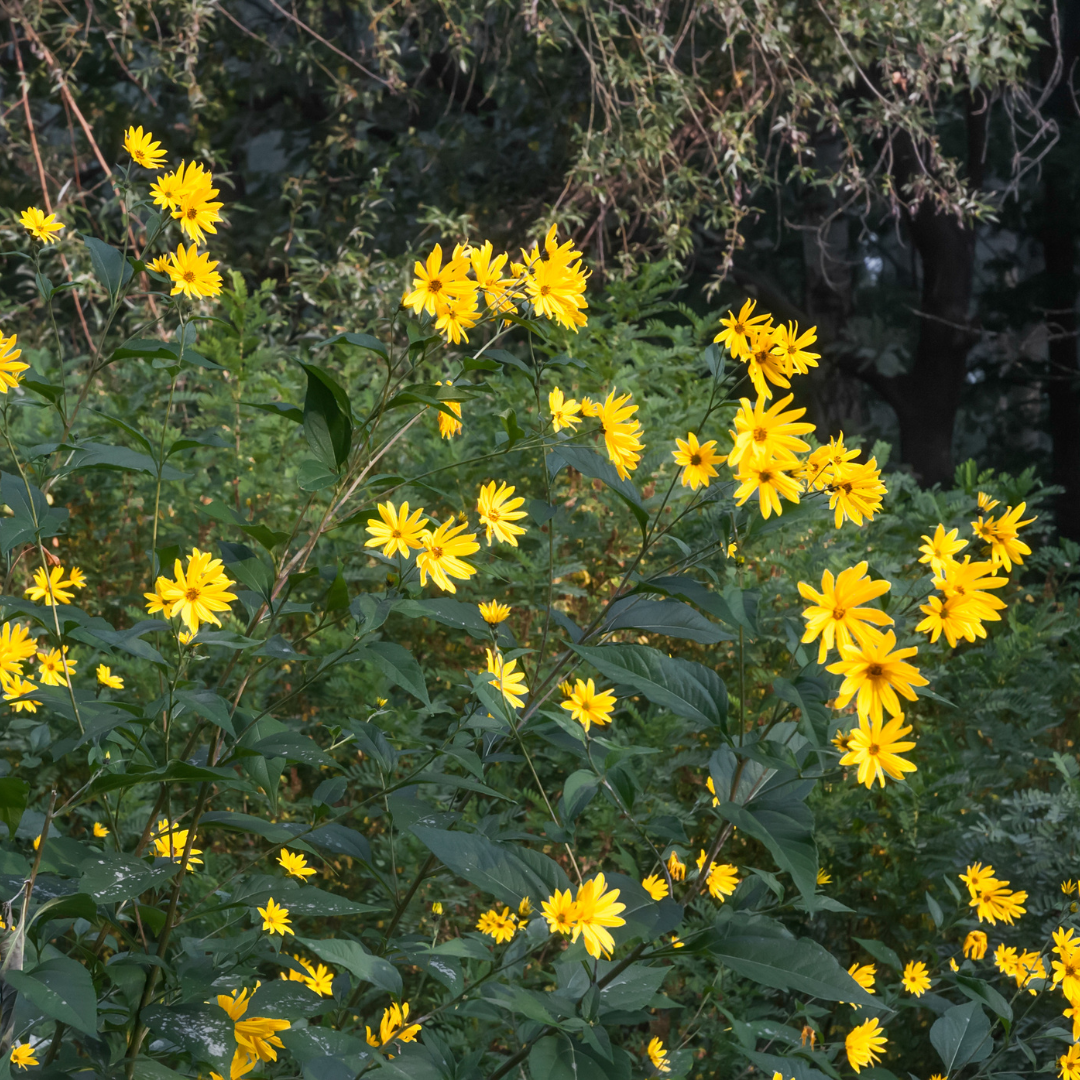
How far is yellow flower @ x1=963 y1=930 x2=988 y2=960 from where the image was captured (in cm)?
151

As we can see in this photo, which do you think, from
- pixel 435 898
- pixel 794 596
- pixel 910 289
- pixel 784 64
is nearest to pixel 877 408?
pixel 910 289

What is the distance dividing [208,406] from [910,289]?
28.4 ft

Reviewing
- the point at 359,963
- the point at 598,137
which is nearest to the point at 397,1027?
the point at 359,963

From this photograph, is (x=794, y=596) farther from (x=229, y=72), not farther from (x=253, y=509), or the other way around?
(x=229, y=72)

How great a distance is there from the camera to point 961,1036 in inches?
47.4

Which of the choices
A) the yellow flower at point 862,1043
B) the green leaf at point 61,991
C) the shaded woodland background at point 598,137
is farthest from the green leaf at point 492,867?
the shaded woodland background at point 598,137

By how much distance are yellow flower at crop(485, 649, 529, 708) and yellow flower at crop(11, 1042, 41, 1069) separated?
585mm

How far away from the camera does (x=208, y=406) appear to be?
2.70 metres

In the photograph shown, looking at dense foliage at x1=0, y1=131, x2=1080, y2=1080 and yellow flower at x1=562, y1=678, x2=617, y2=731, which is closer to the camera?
dense foliage at x1=0, y1=131, x2=1080, y2=1080

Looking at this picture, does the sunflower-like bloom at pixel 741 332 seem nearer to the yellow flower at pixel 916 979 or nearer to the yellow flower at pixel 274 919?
the yellow flower at pixel 274 919

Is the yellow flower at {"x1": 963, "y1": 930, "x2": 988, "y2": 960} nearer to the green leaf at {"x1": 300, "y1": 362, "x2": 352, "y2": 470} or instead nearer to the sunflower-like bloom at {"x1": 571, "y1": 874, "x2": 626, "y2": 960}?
the sunflower-like bloom at {"x1": 571, "y1": 874, "x2": 626, "y2": 960}

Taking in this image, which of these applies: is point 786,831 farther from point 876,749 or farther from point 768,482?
point 768,482

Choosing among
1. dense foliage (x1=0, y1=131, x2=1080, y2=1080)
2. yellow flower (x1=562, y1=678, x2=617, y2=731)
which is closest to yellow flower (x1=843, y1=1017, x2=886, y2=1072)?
dense foliage (x1=0, y1=131, x2=1080, y2=1080)

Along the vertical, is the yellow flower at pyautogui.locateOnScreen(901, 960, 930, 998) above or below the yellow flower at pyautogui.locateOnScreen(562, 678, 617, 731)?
below
